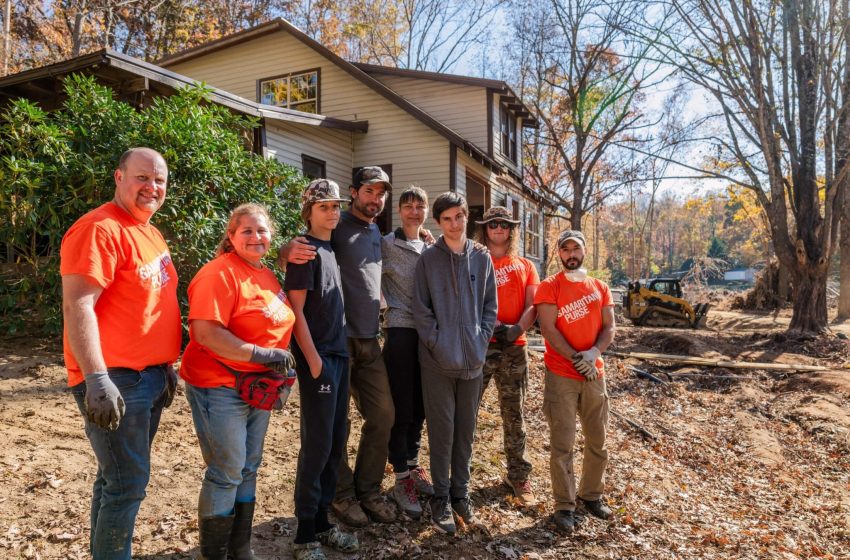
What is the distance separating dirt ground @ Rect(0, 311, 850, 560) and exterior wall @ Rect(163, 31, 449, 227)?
8686 millimetres

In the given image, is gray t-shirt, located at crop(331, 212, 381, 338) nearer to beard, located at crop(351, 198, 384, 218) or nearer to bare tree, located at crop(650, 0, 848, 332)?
beard, located at crop(351, 198, 384, 218)

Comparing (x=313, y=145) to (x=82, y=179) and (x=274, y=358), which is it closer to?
(x=82, y=179)

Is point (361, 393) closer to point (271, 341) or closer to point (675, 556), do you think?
point (271, 341)

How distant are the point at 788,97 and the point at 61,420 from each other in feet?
55.5

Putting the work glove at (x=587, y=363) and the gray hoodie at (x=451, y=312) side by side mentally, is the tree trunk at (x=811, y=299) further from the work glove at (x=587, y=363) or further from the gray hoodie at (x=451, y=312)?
the gray hoodie at (x=451, y=312)

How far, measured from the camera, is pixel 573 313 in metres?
4.05

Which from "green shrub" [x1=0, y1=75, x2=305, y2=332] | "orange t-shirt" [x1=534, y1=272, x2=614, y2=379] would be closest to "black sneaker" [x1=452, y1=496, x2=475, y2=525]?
"orange t-shirt" [x1=534, y1=272, x2=614, y2=379]

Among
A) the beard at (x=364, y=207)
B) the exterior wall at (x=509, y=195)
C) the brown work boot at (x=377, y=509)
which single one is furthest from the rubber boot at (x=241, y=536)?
the exterior wall at (x=509, y=195)

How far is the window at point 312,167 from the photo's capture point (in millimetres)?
13727

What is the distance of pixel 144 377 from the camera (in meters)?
2.40

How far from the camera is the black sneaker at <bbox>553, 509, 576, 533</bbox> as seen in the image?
3895mm

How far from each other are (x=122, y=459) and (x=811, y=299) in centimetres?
1692

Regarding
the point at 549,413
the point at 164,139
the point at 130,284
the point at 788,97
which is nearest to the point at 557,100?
the point at 788,97

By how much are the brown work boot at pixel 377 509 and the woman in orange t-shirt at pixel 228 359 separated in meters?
1.09
